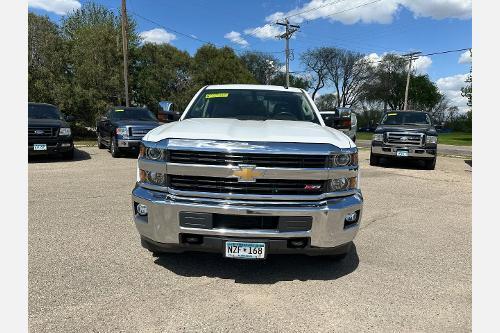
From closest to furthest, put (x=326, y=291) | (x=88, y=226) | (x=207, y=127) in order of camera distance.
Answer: (x=326, y=291) < (x=207, y=127) < (x=88, y=226)

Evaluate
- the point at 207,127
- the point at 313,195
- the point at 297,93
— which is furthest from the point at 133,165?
the point at 313,195

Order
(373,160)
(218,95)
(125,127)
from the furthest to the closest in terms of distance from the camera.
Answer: (373,160)
(125,127)
(218,95)

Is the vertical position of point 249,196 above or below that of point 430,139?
below

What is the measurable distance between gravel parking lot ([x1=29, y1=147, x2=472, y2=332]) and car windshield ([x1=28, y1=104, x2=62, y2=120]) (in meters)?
7.17

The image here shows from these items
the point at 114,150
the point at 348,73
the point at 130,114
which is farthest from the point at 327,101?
the point at 114,150

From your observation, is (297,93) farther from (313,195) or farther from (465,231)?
(465,231)

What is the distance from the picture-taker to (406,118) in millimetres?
13266

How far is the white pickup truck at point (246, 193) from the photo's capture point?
10.8 ft

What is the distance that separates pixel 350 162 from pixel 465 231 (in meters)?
3.14

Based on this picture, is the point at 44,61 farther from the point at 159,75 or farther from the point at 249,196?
the point at 249,196

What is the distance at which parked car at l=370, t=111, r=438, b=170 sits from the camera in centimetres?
1202

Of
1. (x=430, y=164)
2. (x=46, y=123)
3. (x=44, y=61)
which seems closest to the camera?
(x=46, y=123)

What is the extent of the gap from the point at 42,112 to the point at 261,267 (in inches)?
436

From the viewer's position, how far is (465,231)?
5.61 meters
